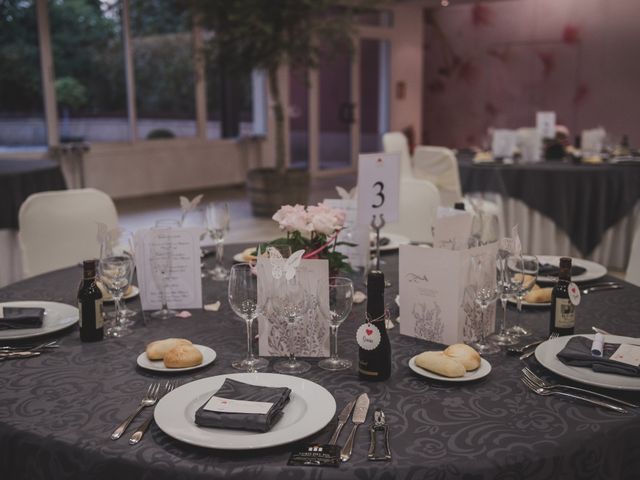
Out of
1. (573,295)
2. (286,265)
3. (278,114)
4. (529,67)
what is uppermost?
(529,67)

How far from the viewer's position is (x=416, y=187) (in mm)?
3367

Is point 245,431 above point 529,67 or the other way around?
the other way around

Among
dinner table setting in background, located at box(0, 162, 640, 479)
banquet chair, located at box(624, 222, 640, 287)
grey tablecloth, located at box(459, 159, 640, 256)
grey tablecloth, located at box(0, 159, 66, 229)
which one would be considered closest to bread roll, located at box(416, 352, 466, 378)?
dinner table setting in background, located at box(0, 162, 640, 479)

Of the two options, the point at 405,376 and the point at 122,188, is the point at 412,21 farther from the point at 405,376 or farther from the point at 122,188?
the point at 405,376

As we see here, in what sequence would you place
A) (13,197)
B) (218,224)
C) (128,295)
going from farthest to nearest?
(13,197), (218,224), (128,295)

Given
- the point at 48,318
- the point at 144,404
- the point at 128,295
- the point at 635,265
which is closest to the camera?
the point at 144,404

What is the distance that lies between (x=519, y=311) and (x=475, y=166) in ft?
13.1

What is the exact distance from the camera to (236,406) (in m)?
1.24

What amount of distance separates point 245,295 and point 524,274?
703mm

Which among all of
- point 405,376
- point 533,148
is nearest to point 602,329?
point 405,376

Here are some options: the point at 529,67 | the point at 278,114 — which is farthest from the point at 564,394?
the point at 529,67

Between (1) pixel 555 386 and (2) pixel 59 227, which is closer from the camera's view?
(1) pixel 555 386

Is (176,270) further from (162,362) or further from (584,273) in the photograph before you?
(584,273)

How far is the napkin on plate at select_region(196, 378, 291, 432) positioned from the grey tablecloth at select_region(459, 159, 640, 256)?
4.52 m
